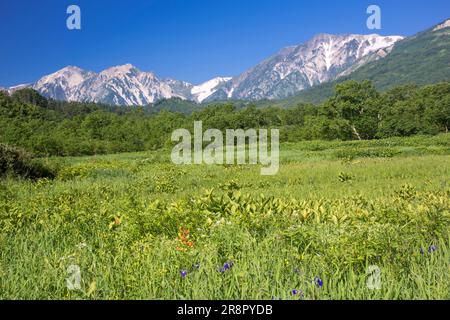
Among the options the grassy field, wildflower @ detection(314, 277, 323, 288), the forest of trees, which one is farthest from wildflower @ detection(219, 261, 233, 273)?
the forest of trees

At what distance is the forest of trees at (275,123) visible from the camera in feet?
234

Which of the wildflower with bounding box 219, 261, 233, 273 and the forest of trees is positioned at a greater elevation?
the forest of trees

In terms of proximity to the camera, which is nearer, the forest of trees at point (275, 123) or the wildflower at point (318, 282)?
the wildflower at point (318, 282)

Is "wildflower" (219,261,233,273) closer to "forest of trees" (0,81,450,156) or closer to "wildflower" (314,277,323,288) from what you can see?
"wildflower" (314,277,323,288)

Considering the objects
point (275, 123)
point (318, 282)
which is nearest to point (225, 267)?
point (318, 282)

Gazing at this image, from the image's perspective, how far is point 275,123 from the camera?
116500 millimetres

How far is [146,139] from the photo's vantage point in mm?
98625

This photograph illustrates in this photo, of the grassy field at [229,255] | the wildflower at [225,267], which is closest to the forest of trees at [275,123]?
the grassy field at [229,255]

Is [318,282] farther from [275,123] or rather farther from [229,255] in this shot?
[275,123]

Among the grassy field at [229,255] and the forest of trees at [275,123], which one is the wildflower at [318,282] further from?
the forest of trees at [275,123]

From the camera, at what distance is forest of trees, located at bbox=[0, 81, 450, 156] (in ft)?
234
